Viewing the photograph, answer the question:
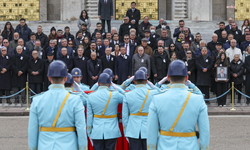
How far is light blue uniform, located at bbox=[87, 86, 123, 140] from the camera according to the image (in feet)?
24.5

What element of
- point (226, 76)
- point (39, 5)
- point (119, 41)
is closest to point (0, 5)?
point (39, 5)

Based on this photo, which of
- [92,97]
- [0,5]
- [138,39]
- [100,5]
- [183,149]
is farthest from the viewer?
[0,5]

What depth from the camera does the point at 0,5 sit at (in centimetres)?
2745

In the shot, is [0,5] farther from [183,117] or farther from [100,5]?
[183,117]

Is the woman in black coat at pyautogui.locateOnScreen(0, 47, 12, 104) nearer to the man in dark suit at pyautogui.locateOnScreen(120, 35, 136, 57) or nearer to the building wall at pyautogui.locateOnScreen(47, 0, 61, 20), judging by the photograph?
the man in dark suit at pyautogui.locateOnScreen(120, 35, 136, 57)

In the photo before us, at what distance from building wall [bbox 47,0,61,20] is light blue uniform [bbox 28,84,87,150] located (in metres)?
23.6

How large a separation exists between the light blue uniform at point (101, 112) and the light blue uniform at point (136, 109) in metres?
0.19

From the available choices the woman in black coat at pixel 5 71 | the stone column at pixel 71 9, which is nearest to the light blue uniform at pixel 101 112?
the woman in black coat at pixel 5 71

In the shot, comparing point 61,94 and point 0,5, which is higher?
point 0,5

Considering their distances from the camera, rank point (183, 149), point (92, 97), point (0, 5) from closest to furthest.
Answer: point (183, 149) < point (92, 97) < point (0, 5)

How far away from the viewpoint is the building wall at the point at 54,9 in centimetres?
2809

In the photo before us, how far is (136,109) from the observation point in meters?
7.56

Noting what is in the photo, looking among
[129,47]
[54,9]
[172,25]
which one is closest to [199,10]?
[172,25]

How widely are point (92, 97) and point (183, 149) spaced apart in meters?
3.01
